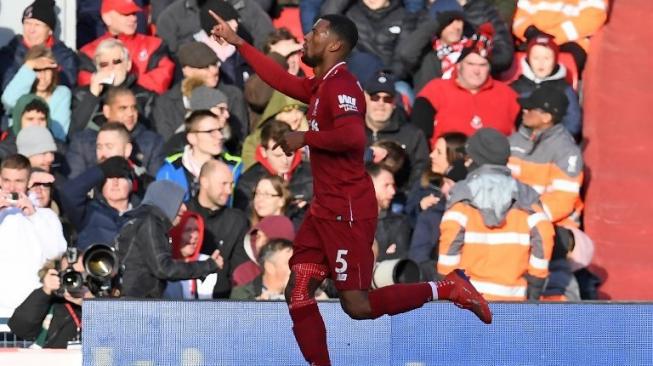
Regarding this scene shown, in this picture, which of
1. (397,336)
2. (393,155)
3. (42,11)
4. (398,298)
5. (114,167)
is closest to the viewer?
(398,298)

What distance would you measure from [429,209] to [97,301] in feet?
10.2

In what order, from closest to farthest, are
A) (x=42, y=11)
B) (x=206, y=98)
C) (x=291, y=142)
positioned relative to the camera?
1. (x=291, y=142)
2. (x=206, y=98)
3. (x=42, y=11)

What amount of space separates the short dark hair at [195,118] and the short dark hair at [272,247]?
1471 mm

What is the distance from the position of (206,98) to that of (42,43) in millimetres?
1651

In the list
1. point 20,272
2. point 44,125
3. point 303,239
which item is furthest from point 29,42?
point 303,239

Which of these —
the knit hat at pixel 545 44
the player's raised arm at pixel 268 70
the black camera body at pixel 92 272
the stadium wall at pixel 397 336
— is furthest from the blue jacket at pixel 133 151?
the player's raised arm at pixel 268 70

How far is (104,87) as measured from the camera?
46.1 ft

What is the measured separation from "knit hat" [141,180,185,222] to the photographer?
96cm

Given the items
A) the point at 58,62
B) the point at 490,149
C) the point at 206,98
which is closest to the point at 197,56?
the point at 206,98

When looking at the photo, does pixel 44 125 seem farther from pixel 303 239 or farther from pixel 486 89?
pixel 303 239

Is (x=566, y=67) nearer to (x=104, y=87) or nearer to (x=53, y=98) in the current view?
(x=104, y=87)

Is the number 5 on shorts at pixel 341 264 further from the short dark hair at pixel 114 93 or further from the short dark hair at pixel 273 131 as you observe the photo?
the short dark hair at pixel 114 93

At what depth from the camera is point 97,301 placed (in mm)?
10445

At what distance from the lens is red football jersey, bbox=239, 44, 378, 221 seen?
9.21 metres
